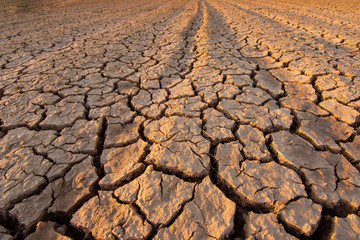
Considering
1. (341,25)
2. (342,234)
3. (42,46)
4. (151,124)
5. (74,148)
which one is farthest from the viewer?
(341,25)

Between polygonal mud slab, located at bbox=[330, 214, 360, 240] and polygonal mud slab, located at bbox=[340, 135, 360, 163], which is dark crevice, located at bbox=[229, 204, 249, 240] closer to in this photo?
polygonal mud slab, located at bbox=[330, 214, 360, 240]

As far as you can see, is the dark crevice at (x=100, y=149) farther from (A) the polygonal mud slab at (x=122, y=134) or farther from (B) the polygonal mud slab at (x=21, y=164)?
(B) the polygonal mud slab at (x=21, y=164)

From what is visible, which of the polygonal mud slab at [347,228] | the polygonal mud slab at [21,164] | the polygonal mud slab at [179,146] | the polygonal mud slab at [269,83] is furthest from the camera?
the polygonal mud slab at [269,83]

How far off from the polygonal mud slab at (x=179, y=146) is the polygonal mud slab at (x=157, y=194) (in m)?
0.09

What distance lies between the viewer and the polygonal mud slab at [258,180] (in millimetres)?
1128

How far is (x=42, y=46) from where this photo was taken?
3625 mm

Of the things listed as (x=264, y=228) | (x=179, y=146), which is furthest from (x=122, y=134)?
(x=264, y=228)

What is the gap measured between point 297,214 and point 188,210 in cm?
62

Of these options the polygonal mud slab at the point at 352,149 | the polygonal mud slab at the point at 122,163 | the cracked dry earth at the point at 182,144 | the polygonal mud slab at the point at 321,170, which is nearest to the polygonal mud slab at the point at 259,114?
the cracked dry earth at the point at 182,144

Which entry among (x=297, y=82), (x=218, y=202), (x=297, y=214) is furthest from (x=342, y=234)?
(x=297, y=82)

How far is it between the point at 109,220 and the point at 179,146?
2.26 ft

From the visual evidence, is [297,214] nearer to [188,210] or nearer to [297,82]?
[188,210]

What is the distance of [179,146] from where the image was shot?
1.48 meters

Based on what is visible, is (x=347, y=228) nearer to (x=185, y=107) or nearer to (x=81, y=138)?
(x=185, y=107)
